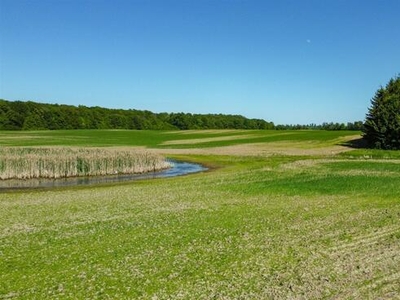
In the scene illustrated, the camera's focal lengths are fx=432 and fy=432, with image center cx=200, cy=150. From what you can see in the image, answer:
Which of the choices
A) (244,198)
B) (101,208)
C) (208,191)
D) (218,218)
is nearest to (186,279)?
(218,218)

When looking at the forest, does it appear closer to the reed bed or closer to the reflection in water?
the reflection in water

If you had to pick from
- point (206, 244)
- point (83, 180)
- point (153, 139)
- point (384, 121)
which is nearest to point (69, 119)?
point (153, 139)

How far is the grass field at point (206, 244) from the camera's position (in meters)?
11.7

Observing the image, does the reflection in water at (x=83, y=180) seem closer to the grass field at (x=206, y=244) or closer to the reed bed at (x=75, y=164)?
the reed bed at (x=75, y=164)

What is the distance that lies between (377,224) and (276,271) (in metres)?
7.93

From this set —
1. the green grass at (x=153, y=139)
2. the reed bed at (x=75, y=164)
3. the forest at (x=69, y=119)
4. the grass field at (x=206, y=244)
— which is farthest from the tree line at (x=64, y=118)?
the grass field at (x=206, y=244)

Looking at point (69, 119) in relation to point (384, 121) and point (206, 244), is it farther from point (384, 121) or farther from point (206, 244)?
point (206, 244)

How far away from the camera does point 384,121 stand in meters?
69.8

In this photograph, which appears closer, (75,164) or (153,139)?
(75,164)

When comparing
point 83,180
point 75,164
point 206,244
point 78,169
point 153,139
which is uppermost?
point 153,139

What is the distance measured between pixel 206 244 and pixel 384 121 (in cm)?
6189

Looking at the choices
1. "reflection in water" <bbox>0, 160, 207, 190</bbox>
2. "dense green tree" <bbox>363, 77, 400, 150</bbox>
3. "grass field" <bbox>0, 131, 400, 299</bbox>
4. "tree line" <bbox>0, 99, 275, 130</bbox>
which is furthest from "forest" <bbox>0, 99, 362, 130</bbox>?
"grass field" <bbox>0, 131, 400, 299</bbox>

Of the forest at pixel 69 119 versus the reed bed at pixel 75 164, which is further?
the forest at pixel 69 119

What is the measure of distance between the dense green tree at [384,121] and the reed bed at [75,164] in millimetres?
38078
